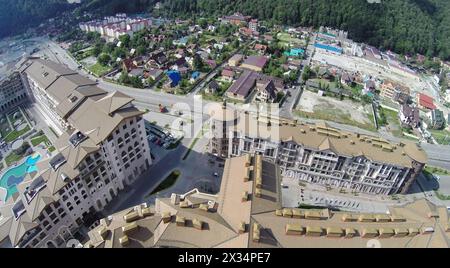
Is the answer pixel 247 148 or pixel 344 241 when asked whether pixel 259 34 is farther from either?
pixel 344 241

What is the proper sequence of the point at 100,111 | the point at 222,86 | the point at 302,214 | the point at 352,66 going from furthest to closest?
the point at 352,66
the point at 222,86
the point at 100,111
the point at 302,214

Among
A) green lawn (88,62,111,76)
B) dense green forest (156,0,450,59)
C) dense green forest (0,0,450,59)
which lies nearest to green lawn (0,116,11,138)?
green lawn (88,62,111,76)

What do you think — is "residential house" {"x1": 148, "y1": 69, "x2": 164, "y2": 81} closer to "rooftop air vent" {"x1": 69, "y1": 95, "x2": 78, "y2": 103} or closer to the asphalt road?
the asphalt road

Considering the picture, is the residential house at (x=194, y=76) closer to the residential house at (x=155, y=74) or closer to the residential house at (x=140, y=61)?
the residential house at (x=155, y=74)

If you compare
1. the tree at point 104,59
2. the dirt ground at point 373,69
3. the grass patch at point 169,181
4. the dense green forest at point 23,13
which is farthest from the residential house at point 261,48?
the dense green forest at point 23,13

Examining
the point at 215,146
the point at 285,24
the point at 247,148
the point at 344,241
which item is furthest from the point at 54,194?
the point at 285,24

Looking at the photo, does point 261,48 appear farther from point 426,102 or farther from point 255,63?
point 426,102
